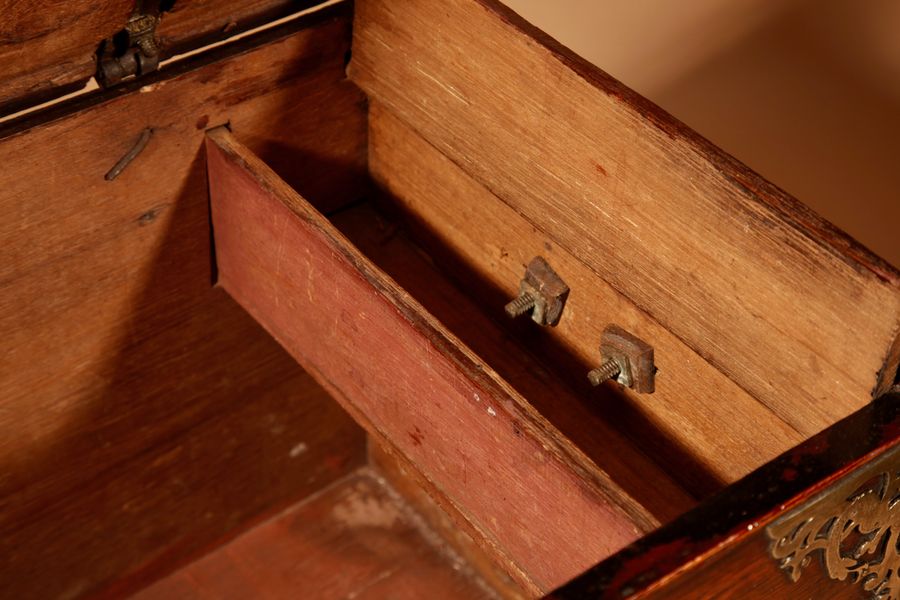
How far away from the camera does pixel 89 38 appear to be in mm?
1339

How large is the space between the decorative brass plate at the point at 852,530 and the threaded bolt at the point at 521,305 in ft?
1.45

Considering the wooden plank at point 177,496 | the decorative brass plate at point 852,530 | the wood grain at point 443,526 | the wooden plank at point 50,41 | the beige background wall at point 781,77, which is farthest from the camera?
the beige background wall at point 781,77

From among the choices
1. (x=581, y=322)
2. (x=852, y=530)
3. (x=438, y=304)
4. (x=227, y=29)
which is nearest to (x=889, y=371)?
(x=852, y=530)

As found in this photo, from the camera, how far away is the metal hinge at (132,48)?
1356mm

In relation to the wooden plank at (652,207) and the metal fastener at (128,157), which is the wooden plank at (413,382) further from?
the wooden plank at (652,207)

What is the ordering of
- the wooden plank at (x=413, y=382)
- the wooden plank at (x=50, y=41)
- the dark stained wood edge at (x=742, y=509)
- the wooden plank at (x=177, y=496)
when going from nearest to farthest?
the dark stained wood edge at (x=742, y=509)
the wooden plank at (x=413, y=382)
the wooden plank at (x=50, y=41)
the wooden plank at (x=177, y=496)

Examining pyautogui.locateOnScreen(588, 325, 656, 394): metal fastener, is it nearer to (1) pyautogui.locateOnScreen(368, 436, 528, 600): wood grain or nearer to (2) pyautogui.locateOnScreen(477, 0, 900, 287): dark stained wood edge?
(2) pyautogui.locateOnScreen(477, 0, 900, 287): dark stained wood edge

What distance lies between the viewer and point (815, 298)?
115cm

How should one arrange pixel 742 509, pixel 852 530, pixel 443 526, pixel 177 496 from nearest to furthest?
pixel 742 509 → pixel 852 530 → pixel 177 496 → pixel 443 526

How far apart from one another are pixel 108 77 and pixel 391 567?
0.89 metres

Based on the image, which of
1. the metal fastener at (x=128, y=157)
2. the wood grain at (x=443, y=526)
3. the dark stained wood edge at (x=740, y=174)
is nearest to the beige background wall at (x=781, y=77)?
the wood grain at (x=443, y=526)

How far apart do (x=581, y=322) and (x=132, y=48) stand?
52 cm

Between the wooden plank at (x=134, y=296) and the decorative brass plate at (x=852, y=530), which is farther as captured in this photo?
the wooden plank at (x=134, y=296)

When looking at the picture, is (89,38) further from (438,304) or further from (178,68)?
(438,304)
